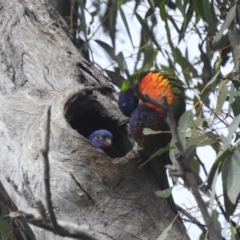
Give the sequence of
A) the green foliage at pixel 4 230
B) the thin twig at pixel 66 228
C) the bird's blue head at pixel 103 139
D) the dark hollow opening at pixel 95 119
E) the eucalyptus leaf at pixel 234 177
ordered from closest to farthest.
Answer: the thin twig at pixel 66 228 < the eucalyptus leaf at pixel 234 177 < the dark hollow opening at pixel 95 119 < the green foliage at pixel 4 230 < the bird's blue head at pixel 103 139

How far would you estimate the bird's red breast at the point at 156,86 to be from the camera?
9.71 feet

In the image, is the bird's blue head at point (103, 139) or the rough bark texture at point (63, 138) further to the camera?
the bird's blue head at point (103, 139)

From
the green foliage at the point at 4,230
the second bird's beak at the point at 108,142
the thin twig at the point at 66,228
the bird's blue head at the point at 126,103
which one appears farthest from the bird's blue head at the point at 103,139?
the thin twig at the point at 66,228

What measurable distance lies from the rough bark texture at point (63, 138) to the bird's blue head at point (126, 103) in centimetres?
4

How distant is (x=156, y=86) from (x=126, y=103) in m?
0.17

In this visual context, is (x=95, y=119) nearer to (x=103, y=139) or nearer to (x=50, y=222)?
(x=103, y=139)

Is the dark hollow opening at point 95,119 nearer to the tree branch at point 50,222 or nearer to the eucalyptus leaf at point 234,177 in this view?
the eucalyptus leaf at point 234,177

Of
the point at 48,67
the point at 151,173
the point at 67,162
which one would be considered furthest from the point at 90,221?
the point at 48,67

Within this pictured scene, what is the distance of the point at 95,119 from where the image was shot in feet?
10.4

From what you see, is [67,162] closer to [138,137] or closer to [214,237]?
[138,137]

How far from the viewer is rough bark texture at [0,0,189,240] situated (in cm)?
229

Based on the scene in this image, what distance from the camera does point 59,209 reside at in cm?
228

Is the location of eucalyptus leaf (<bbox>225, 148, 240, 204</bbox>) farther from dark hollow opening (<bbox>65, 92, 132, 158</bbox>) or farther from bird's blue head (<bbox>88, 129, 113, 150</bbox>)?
bird's blue head (<bbox>88, 129, 113, 150</bbox>)

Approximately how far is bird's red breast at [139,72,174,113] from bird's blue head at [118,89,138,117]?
8 centimetres
